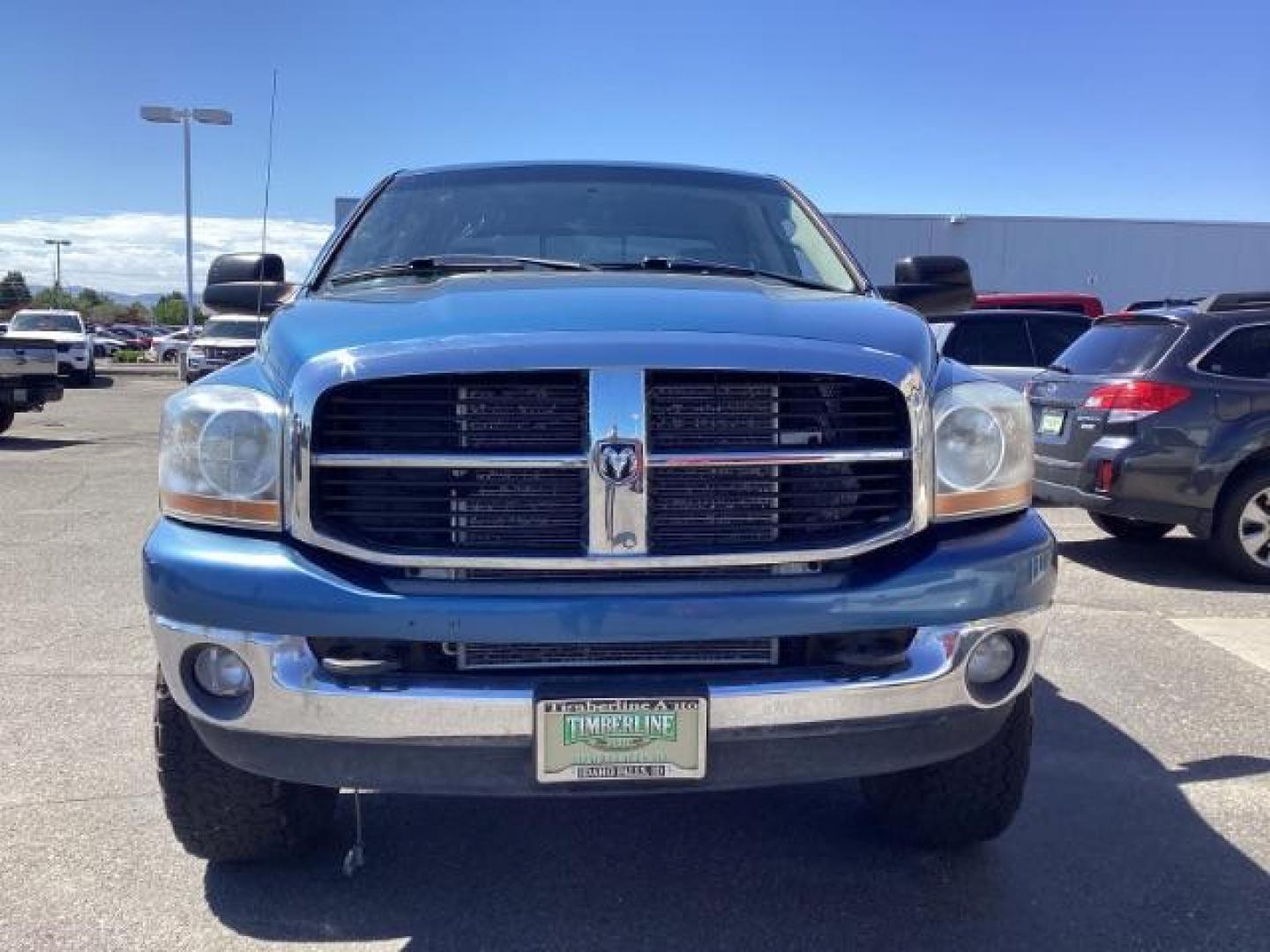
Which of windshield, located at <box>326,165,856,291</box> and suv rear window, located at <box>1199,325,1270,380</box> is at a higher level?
windshield, located at <box>326,165,856,291</box>

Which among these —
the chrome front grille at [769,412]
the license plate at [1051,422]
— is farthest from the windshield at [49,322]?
the chrome front grille at [769,412]

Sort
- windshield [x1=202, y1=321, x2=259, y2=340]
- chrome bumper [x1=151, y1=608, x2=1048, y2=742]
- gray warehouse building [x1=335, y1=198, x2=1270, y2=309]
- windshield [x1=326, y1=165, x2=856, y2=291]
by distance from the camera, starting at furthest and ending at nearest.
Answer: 1. gray warehouse building [x1=335, y1=198, x2=1270, y2=309]
2. windshield [x1=202, y1=321, x2=259, y2=340]
3. windshield [x1=326, y1=165, x2=856, y2=291]
4. chrome bumper [x1=151, y1=608, x2=1048, y2=742]

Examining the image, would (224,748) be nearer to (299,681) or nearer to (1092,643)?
(299,681)

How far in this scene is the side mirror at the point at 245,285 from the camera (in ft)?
13.7

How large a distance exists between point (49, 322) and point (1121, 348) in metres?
29.4

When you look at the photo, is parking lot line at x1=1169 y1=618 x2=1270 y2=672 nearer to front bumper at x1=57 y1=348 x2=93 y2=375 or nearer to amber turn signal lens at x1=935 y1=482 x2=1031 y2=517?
amber turn signal lens at x1=935 y1=482 x2=1031 y2=517

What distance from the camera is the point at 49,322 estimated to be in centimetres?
3000

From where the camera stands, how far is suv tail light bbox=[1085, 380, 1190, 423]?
682 cm

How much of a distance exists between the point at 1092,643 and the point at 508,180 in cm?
348

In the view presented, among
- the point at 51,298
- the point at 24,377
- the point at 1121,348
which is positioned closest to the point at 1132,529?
the point at 1121,348

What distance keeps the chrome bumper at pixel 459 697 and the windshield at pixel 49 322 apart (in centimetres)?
3047

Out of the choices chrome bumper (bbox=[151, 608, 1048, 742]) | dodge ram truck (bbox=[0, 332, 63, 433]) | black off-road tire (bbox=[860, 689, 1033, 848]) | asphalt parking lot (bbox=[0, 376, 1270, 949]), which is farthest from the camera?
dodge ram truck (bbox=[0, 332, 63, 433])

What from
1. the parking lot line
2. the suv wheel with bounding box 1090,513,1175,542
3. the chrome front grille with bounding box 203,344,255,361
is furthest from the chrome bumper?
the chrome front grille with bounding box 203,344,255,361

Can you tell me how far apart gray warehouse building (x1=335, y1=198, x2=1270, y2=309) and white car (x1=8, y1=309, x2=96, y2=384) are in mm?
19976
